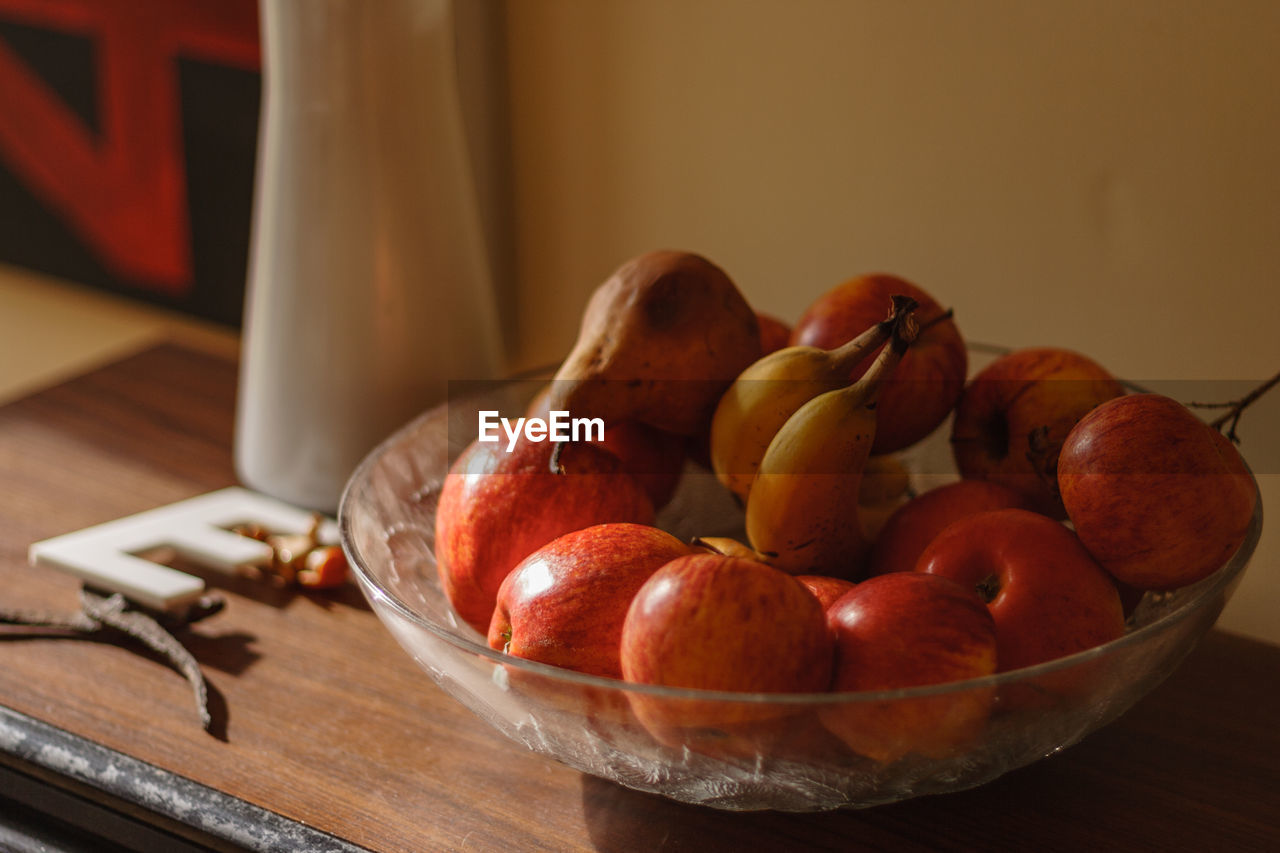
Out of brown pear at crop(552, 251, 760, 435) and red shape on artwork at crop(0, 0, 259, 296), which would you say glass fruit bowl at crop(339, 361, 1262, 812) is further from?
red shape on artwork at crop(0, 0, 259, 296)

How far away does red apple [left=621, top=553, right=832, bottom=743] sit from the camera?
0.34m

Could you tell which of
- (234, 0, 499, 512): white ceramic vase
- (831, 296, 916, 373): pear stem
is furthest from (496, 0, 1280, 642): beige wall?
(831, 296, 916, 373): pear stem

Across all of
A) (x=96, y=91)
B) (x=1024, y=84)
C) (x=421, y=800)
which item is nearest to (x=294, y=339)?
(x=421, y=800)

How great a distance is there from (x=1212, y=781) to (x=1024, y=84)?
356 millimetres

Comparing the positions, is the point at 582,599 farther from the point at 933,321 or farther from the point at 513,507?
the point at 933,321

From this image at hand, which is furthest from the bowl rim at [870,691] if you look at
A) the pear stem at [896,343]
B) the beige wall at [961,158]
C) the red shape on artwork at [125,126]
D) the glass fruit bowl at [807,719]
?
the red shape on artwork at [125,126]

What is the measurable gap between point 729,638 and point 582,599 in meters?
0.06

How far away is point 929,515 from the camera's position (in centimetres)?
46

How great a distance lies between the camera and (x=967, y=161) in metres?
0.64

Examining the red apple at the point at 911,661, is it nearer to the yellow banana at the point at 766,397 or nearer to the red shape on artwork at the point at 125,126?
the yellow banana at the point at 766,397

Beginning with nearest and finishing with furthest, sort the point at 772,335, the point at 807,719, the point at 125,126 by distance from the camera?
the point at 807,719
the point at 772,335
the point at 125,126

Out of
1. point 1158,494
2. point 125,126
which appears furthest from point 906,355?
point 125,126

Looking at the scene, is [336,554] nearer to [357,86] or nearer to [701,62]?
[357,86]

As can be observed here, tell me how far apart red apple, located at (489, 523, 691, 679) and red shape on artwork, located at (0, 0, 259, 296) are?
659mm
